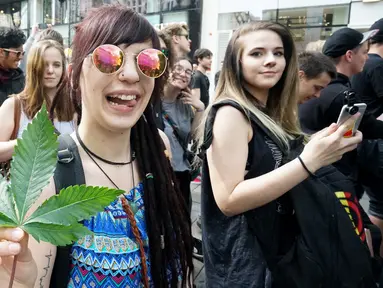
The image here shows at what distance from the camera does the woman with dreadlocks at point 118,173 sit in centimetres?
99

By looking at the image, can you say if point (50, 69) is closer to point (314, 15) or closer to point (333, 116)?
point (333, 116)

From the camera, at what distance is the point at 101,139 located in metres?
1.12

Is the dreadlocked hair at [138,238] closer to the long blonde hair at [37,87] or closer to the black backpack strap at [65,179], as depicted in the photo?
the black backpack strap at [65,179]

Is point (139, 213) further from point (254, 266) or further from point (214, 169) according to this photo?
point (254, 266)

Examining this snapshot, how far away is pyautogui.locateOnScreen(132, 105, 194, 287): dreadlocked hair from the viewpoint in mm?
1132

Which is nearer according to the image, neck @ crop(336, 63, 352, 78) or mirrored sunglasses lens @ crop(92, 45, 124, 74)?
mirrored sunglasses lens @ crop(92, 45, 124, 74)

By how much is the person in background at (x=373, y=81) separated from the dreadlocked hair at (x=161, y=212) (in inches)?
87.4

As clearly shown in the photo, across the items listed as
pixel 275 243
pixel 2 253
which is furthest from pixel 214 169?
pixel 2 253

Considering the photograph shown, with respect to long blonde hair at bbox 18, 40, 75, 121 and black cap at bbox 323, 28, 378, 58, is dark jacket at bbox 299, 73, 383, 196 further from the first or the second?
long blonde hair at bbox 18, 40, 75, 121

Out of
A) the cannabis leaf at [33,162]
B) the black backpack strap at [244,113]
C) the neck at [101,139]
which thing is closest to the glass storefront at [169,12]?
the black backpack strap at [244,113]

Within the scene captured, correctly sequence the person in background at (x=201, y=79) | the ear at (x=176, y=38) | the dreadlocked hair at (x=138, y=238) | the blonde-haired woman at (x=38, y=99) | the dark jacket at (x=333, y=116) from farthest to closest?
the person in background at (x=201, y=79)
the ear at (x=176, y=38)
the dark jacket at (x=333, y=116)
the blonde-haired woman at (x=38, y=99)
the dreadlocked hair at (x=138, y=238)

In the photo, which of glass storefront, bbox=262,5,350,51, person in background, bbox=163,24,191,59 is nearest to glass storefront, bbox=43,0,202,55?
glass storefront, bbox=262,5,350,51

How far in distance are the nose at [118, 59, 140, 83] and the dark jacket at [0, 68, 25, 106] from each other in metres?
2.18

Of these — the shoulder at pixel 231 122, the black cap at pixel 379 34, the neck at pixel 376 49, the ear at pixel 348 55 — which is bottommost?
the shoulder at pixel 231 122
